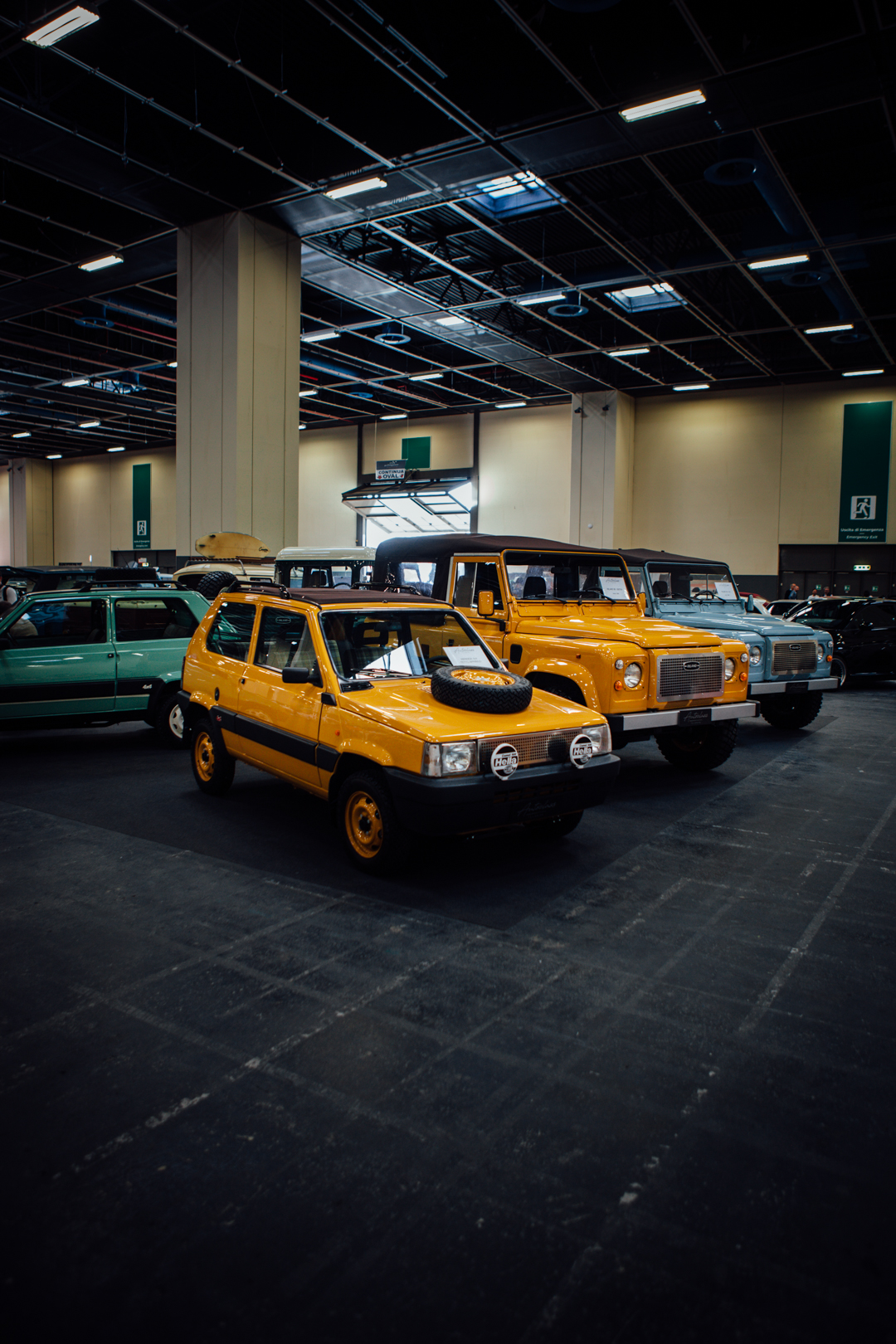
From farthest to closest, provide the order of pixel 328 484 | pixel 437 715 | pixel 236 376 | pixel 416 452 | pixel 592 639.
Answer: pixel 328 484 < pixel 416 452 < pixel 236 376 < pixel 592 639 < pixel 437 715

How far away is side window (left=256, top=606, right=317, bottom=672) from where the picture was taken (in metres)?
5.43

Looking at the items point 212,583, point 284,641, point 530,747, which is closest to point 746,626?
point 530,747

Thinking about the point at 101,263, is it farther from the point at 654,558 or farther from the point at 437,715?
the point at 437,715

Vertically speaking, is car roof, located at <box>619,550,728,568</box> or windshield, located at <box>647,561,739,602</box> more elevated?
car roof, located at <box>619,550,728,568</box>

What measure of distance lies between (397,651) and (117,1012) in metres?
2.95

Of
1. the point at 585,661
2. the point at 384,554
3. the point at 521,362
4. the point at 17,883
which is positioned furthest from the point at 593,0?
the point at 521,362

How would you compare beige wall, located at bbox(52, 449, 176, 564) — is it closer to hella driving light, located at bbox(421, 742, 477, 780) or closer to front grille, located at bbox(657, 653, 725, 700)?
front grille, located at bbox(657, 653, 725, 700)

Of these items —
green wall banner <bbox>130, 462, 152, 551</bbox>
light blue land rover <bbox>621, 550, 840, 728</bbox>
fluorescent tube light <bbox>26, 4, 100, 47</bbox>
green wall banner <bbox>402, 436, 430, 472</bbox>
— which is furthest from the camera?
green wall banner <bbox>130, 462, 152, 551</bbox>

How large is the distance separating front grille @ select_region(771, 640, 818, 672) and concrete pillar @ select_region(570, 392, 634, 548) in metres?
16.2

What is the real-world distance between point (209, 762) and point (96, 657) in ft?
8.26

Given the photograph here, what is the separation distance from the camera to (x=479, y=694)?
482 cm

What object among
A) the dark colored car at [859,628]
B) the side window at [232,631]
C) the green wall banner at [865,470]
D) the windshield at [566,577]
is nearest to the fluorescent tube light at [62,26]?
the side window at [232,631]

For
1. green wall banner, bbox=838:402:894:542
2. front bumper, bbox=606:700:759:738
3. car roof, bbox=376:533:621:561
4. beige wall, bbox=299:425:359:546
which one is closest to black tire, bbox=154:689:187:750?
car roof, bbox=376:533:621:561

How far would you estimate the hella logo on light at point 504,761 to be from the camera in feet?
14.7
